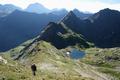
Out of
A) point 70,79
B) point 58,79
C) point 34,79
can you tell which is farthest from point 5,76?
point 70,79

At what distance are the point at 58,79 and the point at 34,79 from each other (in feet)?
34.5

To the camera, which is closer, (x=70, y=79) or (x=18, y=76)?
(x=18, y=76)

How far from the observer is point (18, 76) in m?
50.1

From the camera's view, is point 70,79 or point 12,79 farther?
point 70,79

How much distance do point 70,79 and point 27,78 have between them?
15.4 meters

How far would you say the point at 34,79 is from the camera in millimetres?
49625

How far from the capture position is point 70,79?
62500 millimetres

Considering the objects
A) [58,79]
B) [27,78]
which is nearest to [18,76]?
[27,78]

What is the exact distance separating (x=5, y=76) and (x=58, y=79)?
14917mm

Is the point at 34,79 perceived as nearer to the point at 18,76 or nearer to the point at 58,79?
Result: the point at 18,76

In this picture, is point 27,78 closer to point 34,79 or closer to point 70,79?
point 34,79

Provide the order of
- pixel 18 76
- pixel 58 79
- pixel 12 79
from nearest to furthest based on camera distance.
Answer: pixel 12 79, pixel 18 76, pixel 58 79

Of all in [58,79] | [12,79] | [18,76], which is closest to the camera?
[12,79]

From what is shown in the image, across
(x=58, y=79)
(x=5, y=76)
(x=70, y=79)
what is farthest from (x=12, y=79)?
(x=70, y=79)
